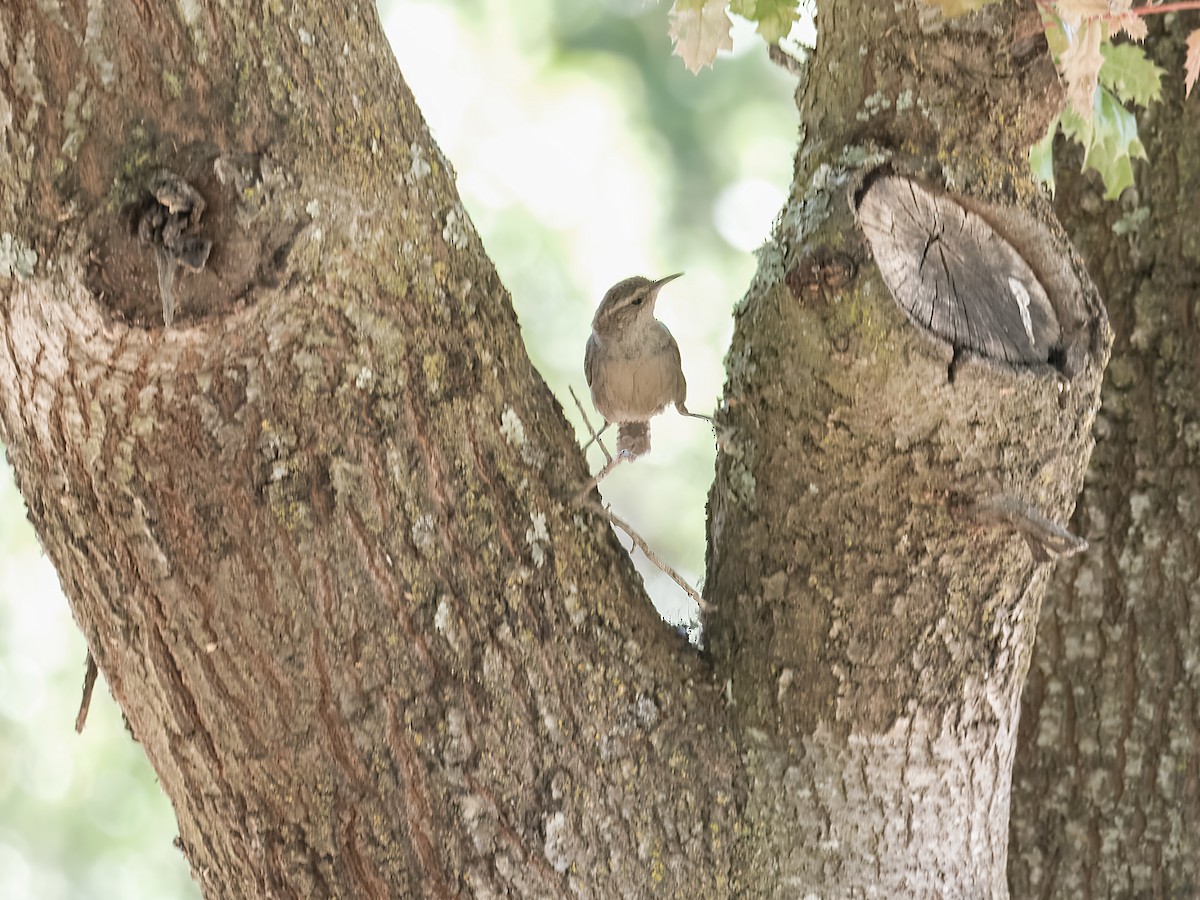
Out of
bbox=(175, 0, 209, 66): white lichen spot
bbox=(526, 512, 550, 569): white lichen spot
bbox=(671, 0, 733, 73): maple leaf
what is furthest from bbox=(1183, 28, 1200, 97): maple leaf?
bbox=(175, 0, 209, 66): white lichen spot

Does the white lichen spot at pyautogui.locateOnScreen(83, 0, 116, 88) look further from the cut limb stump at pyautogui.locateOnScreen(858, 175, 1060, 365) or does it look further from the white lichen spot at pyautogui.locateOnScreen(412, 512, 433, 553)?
the cut limb stump at pyautogui.locateOnScreen(858, 175, 1060, 365)

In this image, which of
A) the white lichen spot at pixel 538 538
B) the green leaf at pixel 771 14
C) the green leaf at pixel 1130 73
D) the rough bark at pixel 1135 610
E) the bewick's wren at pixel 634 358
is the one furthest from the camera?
the bewick's wren at pixel 634 358

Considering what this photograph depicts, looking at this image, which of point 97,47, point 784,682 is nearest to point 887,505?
point 784,682

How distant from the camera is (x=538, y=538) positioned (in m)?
1.79

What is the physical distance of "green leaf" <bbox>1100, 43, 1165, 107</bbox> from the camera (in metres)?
2.18

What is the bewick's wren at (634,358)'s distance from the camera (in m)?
2.96

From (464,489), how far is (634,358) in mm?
1315

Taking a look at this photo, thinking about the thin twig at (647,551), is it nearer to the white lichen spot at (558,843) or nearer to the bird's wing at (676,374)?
the white lichen spot at (558,843)

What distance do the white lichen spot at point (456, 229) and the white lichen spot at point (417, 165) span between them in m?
0.07

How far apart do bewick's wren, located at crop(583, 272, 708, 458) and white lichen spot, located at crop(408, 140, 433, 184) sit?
1218 millimetres

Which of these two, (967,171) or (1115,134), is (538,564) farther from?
(1115,134)

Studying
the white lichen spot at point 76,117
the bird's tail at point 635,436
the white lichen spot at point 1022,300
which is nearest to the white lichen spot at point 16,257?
the white lichen spot at point 76,117

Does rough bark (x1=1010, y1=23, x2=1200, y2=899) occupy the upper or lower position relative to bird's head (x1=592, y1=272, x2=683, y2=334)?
lower

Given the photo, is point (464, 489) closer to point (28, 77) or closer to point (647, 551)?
point (647, 551)
